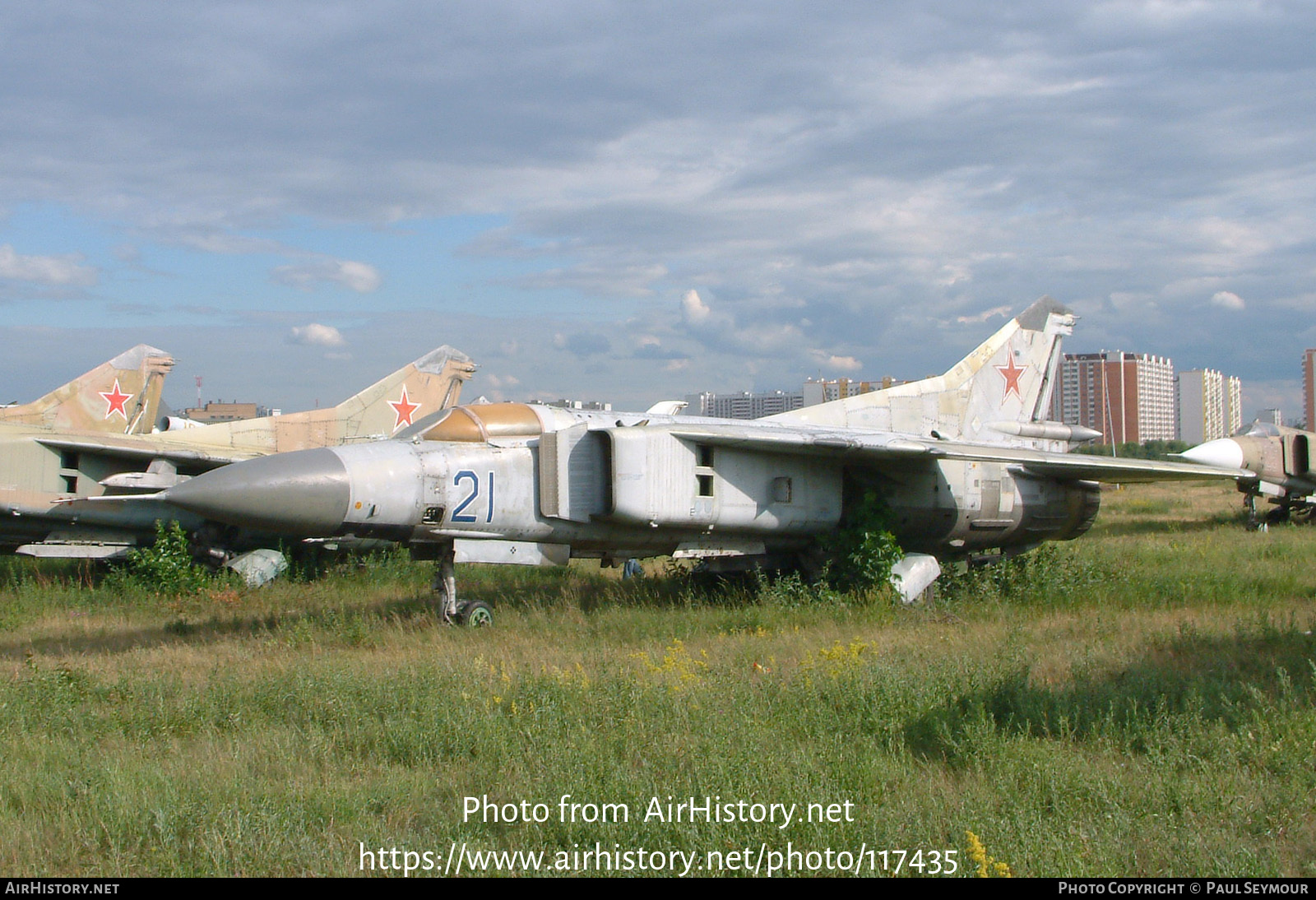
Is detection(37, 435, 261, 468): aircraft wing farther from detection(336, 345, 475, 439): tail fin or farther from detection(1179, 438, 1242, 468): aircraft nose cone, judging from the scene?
detection(1179, 438, 1242, 468): aircraft nose cone

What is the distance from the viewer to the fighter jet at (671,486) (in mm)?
8242

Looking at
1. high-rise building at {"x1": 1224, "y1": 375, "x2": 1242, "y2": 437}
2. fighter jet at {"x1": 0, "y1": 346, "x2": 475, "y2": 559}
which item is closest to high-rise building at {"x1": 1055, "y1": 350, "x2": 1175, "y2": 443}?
high-rise building at {"x1": 1224, "y1": 375, "x2": 1242, "y2": 437}

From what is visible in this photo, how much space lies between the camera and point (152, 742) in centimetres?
591

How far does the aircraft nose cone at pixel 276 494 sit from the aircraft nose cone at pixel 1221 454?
18.5 m

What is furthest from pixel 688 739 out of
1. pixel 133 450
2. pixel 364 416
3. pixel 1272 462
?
pixel 1272 462

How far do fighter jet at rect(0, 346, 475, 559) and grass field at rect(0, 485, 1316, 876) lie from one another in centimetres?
449

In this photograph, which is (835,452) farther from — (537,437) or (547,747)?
(547,747)

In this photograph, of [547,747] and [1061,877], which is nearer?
[1061,877]

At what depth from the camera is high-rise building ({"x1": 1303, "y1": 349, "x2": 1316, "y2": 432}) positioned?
68231mm

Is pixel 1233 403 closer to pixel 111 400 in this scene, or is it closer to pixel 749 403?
pixel 749 403

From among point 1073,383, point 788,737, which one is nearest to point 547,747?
point 788,737

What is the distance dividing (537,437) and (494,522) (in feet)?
3.24

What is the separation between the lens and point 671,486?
9.58m

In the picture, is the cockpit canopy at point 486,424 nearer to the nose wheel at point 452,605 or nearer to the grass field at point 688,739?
the nose wheel at point 452,605
